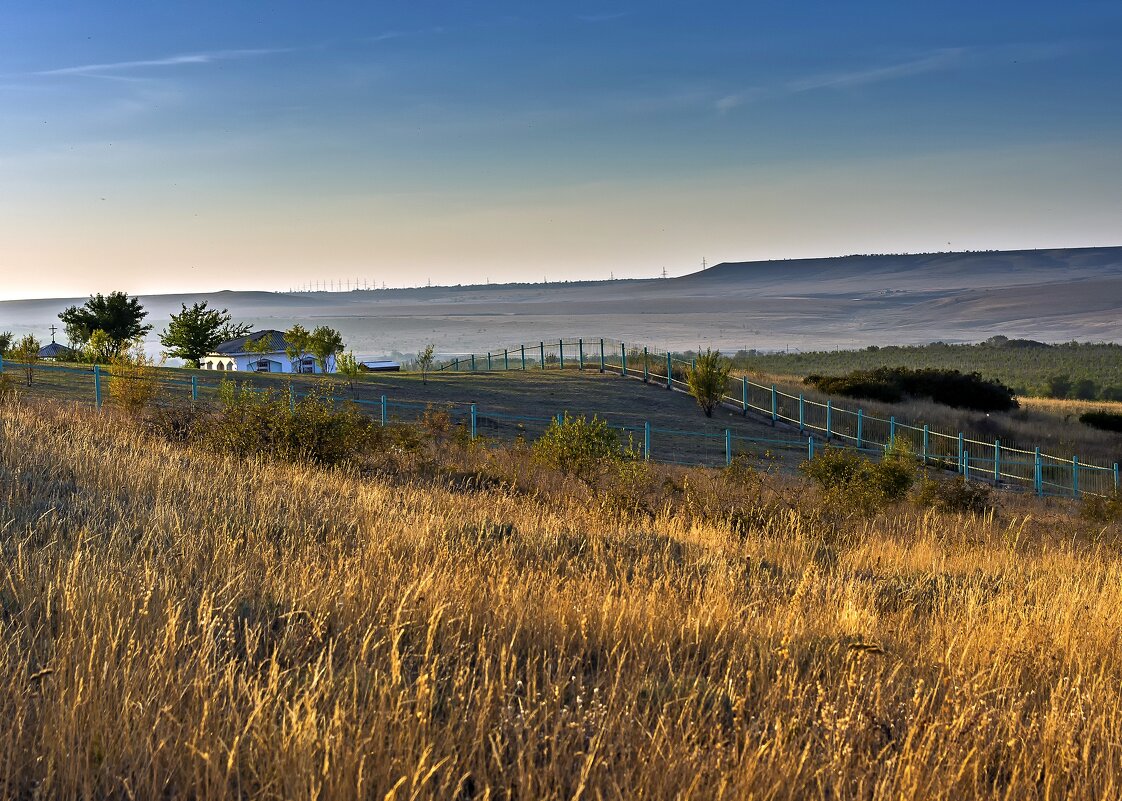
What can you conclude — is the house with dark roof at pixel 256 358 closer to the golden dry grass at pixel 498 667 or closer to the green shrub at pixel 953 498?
the green shrub at pixel 953 498

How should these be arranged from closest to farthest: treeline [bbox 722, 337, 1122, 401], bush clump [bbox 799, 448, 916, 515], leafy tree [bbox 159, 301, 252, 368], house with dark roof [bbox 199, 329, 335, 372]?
bush clump [bbox 799, 448, 916, 515]
leafy tree [bbox 159, 301, 252, 368]
treeline [bbox 722, 337, 1122, 401]
house with dark roof [bbox 199, 329, 335, 372]

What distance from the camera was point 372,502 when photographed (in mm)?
8992

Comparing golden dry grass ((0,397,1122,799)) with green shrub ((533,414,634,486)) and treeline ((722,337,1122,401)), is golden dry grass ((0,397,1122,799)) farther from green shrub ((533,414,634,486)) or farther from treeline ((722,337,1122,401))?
treeline ((722,337,1122,401))

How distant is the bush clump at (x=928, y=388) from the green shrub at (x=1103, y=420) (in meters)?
3.67

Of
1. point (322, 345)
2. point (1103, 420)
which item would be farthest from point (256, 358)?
point (1103, 420)

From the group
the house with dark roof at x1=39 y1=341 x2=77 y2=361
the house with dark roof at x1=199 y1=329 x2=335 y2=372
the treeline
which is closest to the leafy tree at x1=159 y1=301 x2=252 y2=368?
the house with dark roof at x1=39 y1=341 x2=77 y2=361

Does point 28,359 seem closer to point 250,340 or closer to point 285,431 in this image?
point 285,431

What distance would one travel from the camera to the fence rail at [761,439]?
25.5m

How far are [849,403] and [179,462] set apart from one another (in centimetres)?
3189

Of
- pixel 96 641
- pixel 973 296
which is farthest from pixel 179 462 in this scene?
pixel 973 296

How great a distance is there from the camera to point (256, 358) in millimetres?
64188

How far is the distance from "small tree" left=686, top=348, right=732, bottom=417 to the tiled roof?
37.0 meters

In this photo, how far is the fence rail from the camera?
2545cm

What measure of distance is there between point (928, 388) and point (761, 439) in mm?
15747
